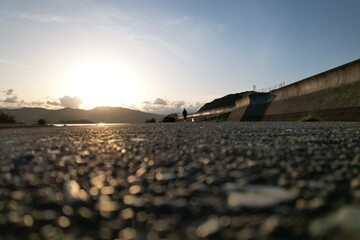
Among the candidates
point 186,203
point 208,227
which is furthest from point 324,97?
point 208,227

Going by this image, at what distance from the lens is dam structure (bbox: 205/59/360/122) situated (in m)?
21.7

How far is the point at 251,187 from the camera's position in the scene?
1.30m

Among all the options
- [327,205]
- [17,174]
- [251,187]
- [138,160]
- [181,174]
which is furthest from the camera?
[138,160]

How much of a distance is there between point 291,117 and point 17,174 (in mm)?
32564

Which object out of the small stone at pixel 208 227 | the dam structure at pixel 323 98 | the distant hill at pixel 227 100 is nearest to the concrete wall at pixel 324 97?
the dam structure at pixel 323 98

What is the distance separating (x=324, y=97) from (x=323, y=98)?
0.11 metres

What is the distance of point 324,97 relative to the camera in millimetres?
26484

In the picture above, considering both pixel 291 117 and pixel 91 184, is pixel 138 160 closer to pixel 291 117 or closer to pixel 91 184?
pixel 91 184

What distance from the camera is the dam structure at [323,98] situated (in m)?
21.7

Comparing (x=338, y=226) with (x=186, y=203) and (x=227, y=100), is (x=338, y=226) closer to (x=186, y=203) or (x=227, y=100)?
(x=186, y=203)

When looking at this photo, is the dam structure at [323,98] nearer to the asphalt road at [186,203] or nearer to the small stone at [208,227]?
the asphalt road at [186,203]

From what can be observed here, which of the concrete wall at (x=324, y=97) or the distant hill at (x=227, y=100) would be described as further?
the distant hill at (x=227, y=100)

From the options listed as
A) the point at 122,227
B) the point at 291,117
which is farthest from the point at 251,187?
the point at 291,117

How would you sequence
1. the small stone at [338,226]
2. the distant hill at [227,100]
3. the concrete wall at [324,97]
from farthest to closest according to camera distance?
the distant hill at [227,100] → the concrete wall at [324,97] → the small stone at [338,226]
